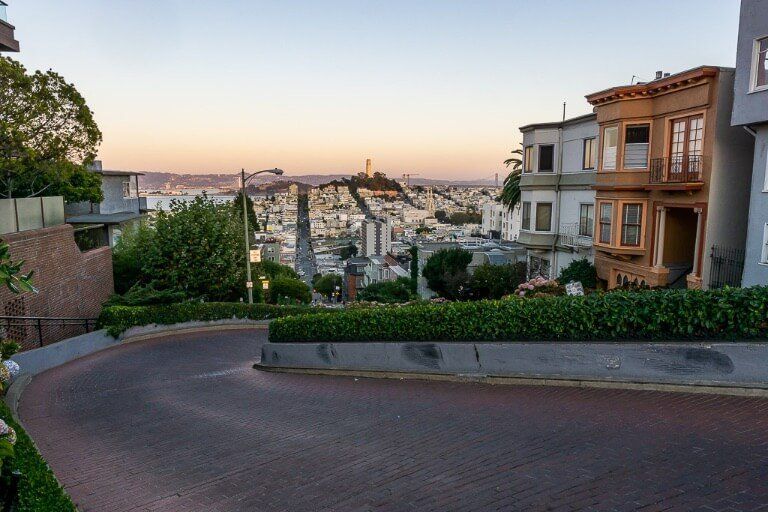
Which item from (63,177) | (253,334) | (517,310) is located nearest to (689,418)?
(517,310)

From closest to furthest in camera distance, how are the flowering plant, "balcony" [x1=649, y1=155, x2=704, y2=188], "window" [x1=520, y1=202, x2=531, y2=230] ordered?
the flowering plant
"balcony" [x1=649, y1=155, x2=704, y2=188]
"window" [x1=520, y1=202, x2=531, y2=230]

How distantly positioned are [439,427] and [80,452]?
16.3 ft

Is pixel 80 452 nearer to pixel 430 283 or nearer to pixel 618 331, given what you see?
pixel 618 331

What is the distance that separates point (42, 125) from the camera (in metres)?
17.6

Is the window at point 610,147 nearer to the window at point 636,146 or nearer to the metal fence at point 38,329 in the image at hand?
the window at point 636,146

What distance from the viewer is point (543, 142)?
90.3ft

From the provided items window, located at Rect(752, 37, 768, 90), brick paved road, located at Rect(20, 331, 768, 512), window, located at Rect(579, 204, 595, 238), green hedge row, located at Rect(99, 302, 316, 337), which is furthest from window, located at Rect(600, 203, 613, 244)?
brick paved road, located at Rect(20, 331, 768, 512)

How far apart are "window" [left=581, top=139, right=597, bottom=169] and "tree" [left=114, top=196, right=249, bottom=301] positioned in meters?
16.8

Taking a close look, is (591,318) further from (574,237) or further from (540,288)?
(574,237)

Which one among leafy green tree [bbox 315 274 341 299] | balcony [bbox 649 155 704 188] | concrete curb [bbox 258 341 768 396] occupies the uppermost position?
balcony [bbox 649 155 704 188]

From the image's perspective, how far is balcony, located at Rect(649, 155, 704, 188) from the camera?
17.5 m

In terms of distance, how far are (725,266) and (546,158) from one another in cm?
1196

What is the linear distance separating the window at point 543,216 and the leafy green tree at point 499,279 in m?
3.45

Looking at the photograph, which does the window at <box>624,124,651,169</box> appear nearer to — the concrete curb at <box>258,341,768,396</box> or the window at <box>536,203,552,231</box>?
the window at <box>536,203,552,231</box>
